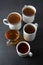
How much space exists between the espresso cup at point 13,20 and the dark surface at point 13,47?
0.13 ft

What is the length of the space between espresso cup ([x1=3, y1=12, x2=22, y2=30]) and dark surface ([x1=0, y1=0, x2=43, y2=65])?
0.13 ft

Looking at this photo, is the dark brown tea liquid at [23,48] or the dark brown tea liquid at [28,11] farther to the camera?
the dark brown tea liquid at [28,11]

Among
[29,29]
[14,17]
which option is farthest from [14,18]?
[29,29]

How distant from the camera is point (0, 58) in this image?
3.16 ft

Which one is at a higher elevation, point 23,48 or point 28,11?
point 28,11

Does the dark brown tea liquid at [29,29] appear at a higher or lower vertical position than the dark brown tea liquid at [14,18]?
lower

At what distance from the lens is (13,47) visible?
1.00m

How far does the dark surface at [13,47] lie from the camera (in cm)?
95

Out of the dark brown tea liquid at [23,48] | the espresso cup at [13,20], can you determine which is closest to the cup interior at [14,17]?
the espresso cup at [13,20]

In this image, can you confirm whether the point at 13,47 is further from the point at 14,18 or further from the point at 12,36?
the point at 14,18

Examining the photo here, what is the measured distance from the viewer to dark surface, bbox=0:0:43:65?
3.10 feet

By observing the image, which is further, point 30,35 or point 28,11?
point 28,11

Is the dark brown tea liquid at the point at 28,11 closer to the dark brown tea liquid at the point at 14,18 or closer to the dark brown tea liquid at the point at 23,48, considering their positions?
the dark brown tea liquid at the point at 14,18

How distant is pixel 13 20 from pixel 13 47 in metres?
0.15
